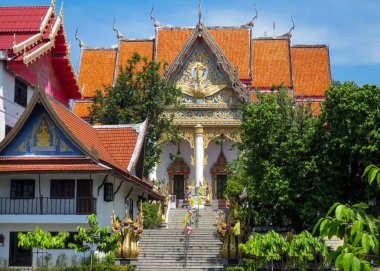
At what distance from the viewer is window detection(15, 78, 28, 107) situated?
25938 mm

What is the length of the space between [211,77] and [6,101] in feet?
46.4

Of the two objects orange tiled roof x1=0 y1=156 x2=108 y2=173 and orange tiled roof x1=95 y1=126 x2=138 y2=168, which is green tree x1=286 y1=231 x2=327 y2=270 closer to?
orange tiled roof x1=0 y1=156 x2=108 y2=173

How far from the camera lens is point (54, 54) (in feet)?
96.7

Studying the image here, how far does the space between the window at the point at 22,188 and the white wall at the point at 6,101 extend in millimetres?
3483

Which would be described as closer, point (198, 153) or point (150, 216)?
point (150, 216)

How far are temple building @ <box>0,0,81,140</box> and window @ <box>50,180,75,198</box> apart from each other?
14.0 ft

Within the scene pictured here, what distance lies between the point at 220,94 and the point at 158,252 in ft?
48.7

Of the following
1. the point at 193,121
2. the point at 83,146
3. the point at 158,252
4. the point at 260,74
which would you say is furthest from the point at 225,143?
the point at 83,146

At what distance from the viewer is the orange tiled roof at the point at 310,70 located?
133 feet

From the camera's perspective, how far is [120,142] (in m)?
24.9

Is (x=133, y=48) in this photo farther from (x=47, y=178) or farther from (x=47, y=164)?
(x=47, y=164)

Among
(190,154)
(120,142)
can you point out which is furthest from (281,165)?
(190,154)

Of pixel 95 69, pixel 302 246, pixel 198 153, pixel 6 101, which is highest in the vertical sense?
pixel 95 69

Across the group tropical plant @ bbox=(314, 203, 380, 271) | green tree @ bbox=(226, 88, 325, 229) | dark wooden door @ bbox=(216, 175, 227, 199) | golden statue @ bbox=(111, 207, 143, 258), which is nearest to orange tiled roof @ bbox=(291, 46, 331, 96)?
dark wooden door @ bbox=(216, 175, 227, 199)
